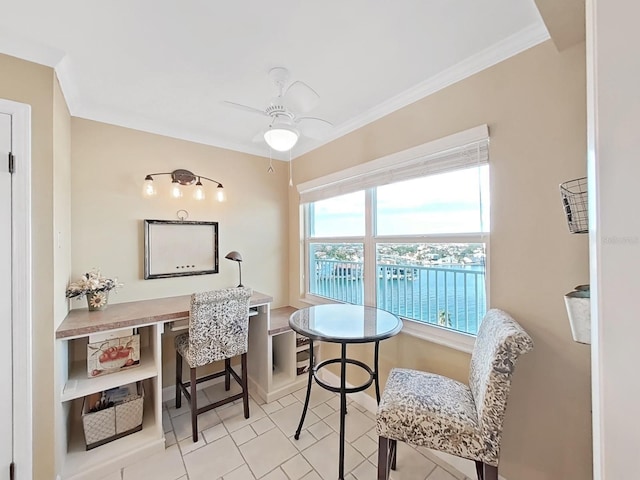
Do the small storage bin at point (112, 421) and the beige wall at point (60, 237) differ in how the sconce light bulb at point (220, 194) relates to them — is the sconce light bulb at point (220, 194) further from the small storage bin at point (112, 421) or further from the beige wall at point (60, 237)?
the small storage bin at point (112, 421)

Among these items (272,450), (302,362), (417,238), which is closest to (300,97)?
(417,238)

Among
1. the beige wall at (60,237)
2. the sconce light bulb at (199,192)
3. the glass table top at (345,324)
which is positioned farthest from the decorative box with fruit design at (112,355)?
the sconce light bulb at (199,192)

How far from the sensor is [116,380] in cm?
176

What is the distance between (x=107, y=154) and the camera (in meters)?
2.20

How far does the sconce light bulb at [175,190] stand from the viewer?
2.44 meters

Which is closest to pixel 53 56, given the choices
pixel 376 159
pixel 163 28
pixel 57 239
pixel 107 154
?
pixel 163 28

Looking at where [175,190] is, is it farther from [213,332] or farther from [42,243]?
[213,332]

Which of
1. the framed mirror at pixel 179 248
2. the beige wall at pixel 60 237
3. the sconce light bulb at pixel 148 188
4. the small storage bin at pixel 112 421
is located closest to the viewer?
the beige wall at pixel 60 237

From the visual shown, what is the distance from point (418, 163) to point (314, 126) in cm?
78

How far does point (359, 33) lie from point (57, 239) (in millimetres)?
2075

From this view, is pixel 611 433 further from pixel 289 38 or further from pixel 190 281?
pixel 190 281

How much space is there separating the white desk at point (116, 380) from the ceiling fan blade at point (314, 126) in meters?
1.56

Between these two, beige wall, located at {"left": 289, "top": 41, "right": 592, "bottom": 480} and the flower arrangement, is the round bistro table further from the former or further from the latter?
the flower arrangement

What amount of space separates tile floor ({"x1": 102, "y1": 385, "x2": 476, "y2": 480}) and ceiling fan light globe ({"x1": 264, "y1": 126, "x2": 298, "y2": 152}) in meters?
2.00
